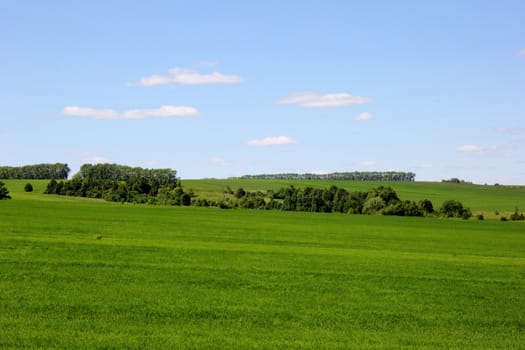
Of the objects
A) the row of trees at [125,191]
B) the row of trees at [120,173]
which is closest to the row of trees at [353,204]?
the row of trees at [125,191]

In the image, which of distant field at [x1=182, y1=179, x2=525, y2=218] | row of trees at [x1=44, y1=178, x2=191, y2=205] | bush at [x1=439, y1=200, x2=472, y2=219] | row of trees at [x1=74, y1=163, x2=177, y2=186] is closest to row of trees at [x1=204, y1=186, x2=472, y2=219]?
bush at [x1=439, y1=200, x2=472, y2=219]

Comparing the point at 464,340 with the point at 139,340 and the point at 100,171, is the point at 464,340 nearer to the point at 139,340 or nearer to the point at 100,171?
the point at 139,340

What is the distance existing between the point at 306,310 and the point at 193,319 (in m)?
3.26

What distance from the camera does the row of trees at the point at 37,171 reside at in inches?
6983

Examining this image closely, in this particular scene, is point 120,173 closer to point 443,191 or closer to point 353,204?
point 353,204

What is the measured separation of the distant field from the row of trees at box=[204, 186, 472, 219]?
11548 mm

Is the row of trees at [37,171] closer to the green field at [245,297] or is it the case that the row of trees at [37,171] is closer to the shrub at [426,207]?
the shrub at [426,207]

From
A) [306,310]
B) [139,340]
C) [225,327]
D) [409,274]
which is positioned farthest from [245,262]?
[139,340]

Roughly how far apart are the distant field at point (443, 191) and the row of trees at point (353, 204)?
11.5 meters

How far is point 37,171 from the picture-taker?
178875mm

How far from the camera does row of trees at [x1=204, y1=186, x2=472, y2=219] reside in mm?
101562

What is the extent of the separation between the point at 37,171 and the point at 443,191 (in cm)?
11105

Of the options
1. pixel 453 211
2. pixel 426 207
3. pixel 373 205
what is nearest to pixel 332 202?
pixel 373 205

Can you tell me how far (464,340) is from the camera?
14484 millimetres
